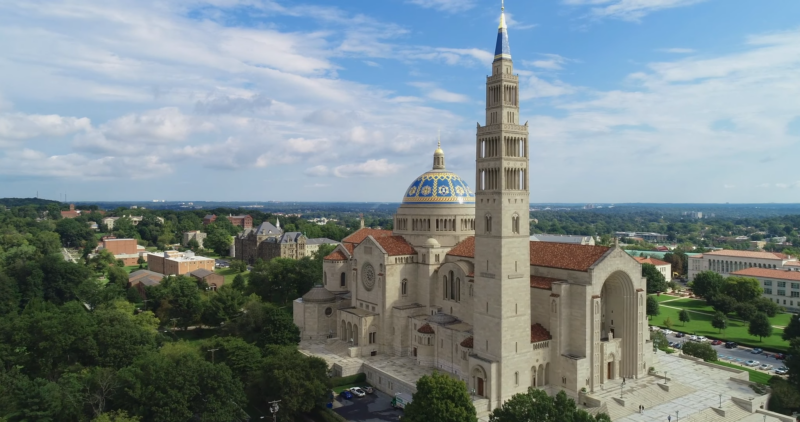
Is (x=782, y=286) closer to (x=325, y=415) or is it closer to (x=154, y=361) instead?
(x=325, y=415)

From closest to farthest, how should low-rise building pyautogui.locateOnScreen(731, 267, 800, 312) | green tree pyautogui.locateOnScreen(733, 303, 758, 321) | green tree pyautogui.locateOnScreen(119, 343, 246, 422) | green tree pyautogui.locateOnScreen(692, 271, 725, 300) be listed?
green tree pyautogui.locateOnScreen(119, 343, 246, 422), green tree pyautogui.locateOnScreen(733, 303, 758, 321), low-rise building pyautogui.locateOnScreen(731, 267, 800, 312), green tree pyautogui.locateOnScreen(692, 271, 725, 300)

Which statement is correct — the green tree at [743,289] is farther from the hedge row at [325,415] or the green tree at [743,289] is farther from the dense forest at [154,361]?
the hedge row at [325,415]

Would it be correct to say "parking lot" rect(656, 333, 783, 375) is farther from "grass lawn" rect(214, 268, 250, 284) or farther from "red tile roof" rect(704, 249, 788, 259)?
"grass lawn" rect(214, 268, 250, 284)

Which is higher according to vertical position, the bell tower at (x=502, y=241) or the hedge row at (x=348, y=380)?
the bell tower at (x=502, y=241)

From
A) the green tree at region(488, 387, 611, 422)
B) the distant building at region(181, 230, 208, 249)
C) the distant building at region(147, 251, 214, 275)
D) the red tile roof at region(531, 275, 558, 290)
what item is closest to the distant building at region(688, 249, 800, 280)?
the red tile roof at region(531, 275, 558, 290)

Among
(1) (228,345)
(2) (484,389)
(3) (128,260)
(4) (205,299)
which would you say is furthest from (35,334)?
(3) (128,260)

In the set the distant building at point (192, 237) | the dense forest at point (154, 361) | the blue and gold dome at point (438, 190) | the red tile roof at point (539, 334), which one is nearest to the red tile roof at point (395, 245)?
the blue and gold dome at point (438, 190)
